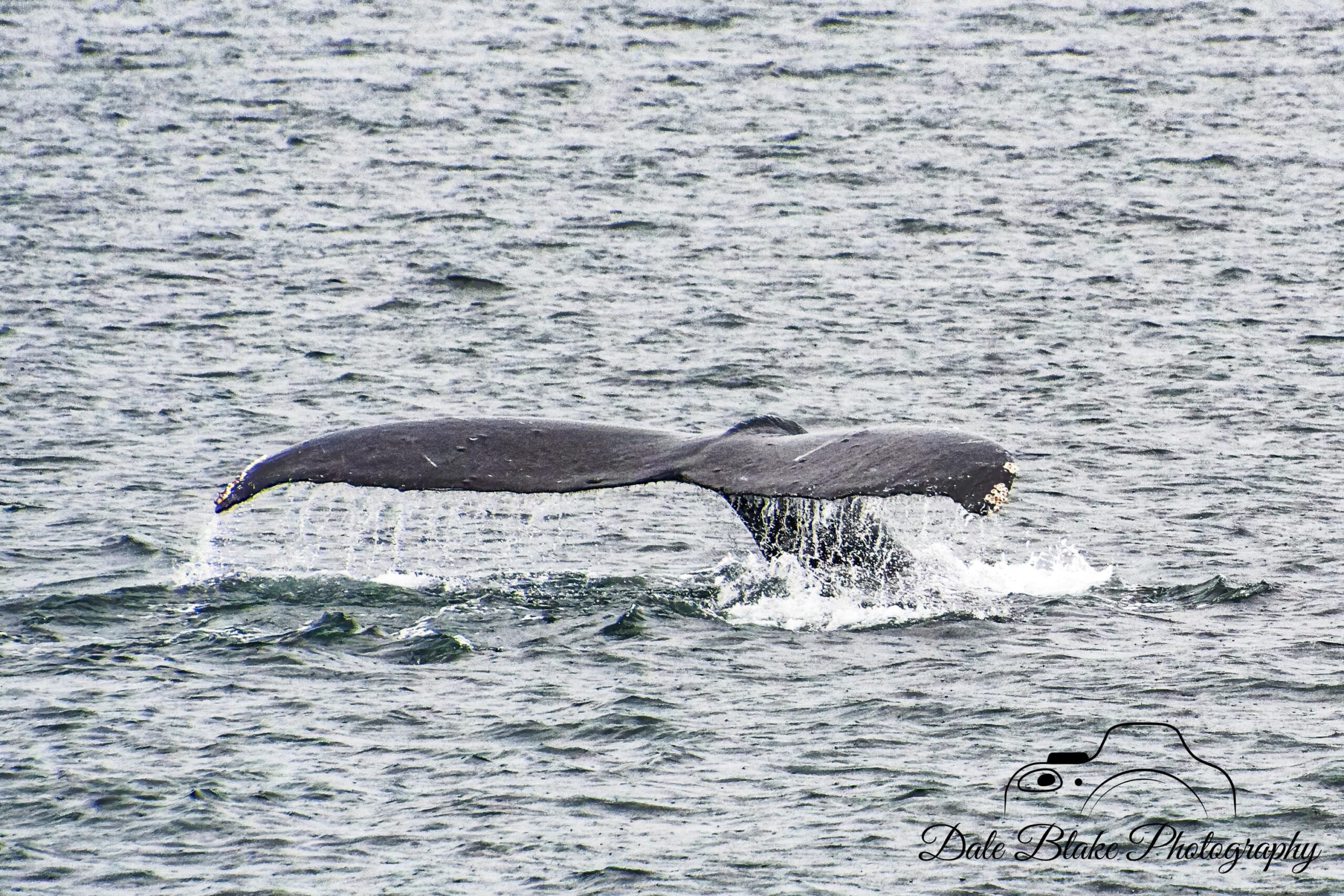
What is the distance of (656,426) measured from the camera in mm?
14297

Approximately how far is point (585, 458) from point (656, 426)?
5.90m

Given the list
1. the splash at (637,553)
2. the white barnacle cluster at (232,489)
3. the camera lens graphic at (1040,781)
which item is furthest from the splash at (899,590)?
the white barnacle cluster at (232,489)

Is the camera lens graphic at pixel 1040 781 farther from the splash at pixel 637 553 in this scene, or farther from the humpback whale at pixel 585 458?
the splash at pixel 637 553

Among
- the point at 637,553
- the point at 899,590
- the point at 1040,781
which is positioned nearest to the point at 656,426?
the point at 637,553

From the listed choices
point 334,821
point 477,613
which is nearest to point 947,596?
point 477,613

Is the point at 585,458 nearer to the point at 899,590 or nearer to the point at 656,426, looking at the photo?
the point at 899,590

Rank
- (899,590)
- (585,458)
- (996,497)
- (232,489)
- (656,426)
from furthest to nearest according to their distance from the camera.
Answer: (656,426) < (899,590) < (585,458) < (232,489) < (996,497)

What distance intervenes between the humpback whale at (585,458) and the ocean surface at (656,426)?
1.05 meters

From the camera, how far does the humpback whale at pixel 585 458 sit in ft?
25.3

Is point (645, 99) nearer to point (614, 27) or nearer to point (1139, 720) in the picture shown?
point (614, 27)

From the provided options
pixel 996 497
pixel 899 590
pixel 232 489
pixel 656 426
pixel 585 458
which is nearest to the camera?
pixel 996 497

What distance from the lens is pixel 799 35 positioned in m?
31.5

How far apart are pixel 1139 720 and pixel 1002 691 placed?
62cm

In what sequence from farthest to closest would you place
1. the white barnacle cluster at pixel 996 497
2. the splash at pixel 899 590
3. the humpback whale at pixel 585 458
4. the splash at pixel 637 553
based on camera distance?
the splash at pixel 637 553 < the splash at pixel 899 590 < the humpback whale at pixel 585 458 < the white barnacle cluster at pixel 996 497
